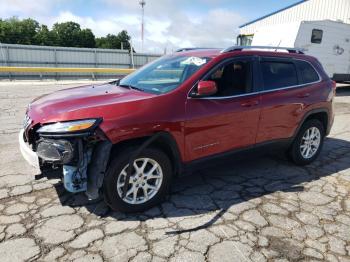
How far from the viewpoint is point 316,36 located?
44.3 feet

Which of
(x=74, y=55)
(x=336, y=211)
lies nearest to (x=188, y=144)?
(x=336, y=211)

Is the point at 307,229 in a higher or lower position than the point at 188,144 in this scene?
lower

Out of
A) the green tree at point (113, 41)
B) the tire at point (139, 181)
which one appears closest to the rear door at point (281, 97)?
the tire at point (139, 181)

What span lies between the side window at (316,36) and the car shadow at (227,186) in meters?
9.02

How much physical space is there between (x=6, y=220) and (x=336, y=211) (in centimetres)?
359

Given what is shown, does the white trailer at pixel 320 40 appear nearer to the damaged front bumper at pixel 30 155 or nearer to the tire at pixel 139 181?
the tire at pixel 139 181

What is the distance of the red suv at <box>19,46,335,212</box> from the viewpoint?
10.5 ft

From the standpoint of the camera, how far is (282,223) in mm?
3494

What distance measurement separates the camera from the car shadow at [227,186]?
12.0ft

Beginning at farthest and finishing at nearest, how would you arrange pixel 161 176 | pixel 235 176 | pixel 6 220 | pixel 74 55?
pixel 74 55 < pixel 235 176 < pixel 161 176 < pixel 6 220

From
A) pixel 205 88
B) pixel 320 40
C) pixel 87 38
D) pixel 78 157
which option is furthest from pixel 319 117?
pixel 87 38

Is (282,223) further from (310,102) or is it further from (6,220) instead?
(6,220)

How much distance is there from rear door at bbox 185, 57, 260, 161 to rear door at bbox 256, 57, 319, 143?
17 cm

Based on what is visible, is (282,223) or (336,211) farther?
(336,211)
